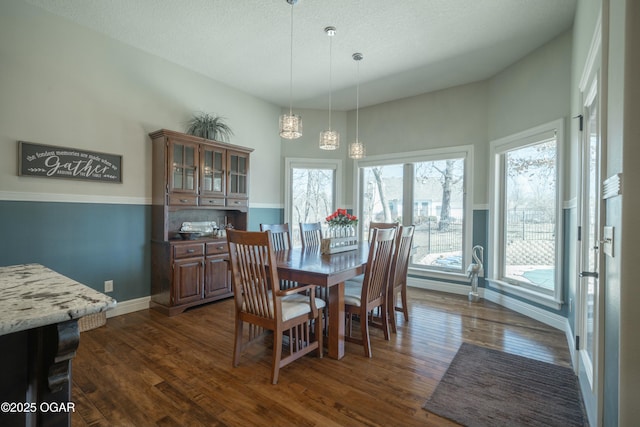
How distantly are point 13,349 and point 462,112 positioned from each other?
16.4 feet

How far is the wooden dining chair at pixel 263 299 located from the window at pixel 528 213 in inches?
106

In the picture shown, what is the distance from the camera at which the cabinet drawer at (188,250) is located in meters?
3.41

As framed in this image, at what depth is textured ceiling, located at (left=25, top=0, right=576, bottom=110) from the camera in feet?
9.04

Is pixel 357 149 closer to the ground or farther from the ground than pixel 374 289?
farther from the ground

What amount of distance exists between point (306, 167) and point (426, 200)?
7.06 feet

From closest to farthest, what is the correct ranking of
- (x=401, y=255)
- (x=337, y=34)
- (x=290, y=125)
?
(x=290, y=125) → (x=401, y=255) → (x=337, y=34)

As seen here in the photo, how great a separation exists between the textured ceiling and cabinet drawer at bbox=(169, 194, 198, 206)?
1723 millimetres

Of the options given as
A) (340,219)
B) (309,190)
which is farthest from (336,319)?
(309,190)

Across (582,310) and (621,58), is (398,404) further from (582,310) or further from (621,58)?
(621,58)

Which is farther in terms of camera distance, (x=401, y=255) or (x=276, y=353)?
(x=401, y=255)

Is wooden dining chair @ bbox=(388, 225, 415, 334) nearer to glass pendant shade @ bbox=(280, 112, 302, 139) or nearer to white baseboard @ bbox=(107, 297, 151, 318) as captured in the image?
glass pendant shade @ bbox=(280, 112, 302, 139)

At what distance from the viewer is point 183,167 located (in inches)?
142

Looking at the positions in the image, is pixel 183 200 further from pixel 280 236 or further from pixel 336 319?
pixel 336 319

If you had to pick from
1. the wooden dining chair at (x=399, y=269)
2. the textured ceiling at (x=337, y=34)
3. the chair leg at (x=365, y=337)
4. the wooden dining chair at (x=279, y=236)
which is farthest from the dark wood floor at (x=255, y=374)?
the textured ceiling at (x=337, y=34)
